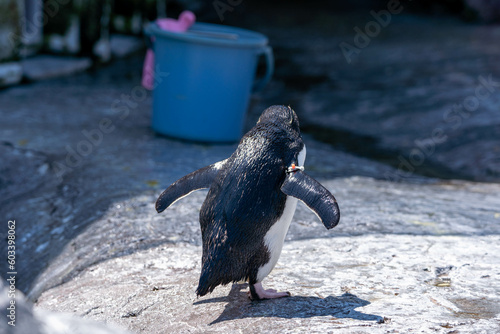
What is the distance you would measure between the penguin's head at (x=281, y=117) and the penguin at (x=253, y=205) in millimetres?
69

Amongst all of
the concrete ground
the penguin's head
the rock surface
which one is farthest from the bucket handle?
the penguin's head

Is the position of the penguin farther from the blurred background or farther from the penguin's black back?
the blurred background

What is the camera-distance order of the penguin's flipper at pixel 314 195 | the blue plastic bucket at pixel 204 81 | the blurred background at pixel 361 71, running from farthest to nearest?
the blurred background at pixel 361 71
the blue plastic bucket at pixel 204 81
the penguin's flipper at pixel 314 195

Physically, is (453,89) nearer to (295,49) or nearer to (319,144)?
(319,144)

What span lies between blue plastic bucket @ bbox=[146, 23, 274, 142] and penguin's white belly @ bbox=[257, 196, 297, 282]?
263cm

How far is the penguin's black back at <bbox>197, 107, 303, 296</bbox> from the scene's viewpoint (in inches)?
87.5

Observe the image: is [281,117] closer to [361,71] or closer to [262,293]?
[262,293]

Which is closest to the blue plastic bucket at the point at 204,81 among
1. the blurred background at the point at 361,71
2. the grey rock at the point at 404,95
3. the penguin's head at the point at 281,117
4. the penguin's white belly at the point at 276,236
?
the blurred background at the point at 361,71

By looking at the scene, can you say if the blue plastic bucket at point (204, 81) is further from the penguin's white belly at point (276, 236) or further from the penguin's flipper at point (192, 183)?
the penguin's white belly at point (276, 236)

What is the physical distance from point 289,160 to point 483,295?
87 centimetres

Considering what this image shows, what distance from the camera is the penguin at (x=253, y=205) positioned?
222cm

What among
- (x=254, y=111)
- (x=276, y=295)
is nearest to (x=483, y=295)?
(x=276, y=295)

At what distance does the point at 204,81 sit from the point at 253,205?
2.80 metres

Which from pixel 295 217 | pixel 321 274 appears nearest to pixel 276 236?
pixel 321 274
